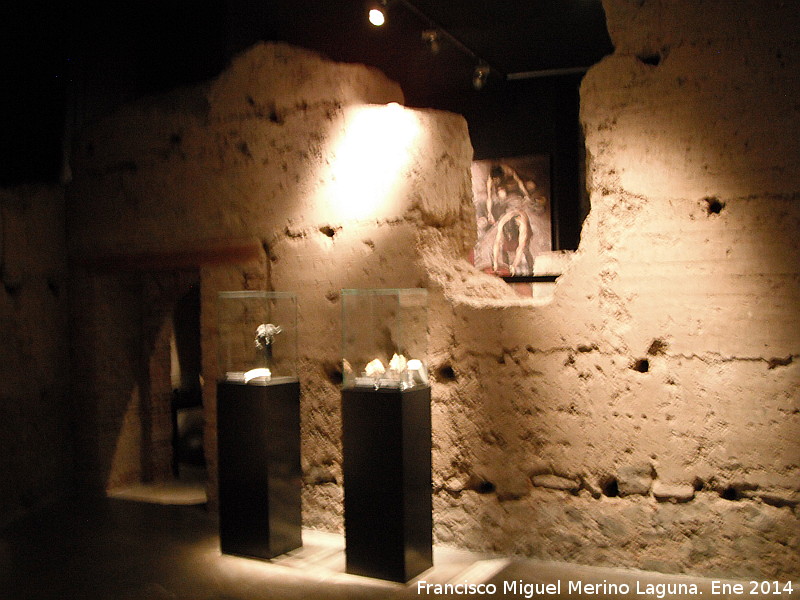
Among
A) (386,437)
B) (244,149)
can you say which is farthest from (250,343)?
(244,149)

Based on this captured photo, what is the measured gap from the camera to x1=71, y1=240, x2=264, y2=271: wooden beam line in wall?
582 cm

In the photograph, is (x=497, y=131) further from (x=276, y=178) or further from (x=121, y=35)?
(x=121, y=35)

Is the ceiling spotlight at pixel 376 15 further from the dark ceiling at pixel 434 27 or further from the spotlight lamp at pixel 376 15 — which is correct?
the dark ceiling at pixel 434 27

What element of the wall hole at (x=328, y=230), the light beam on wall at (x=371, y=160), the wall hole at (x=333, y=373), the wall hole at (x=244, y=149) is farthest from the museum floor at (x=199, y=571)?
the wall hole at (x=244, y=149)

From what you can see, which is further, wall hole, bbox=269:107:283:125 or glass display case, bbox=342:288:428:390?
wall hole, bbox=269:107:283:125

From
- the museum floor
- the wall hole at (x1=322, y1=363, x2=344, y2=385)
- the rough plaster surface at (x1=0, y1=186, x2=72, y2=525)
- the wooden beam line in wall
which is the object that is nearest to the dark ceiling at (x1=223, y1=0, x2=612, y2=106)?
the wooden beam line in wall

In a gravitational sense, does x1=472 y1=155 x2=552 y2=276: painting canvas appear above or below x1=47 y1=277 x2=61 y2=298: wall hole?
above

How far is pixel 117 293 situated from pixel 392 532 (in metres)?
3.73

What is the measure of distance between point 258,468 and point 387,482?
3.00 feet

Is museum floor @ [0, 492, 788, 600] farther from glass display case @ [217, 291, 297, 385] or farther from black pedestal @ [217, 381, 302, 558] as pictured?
glass display case @ [217, 291, 297, 385]

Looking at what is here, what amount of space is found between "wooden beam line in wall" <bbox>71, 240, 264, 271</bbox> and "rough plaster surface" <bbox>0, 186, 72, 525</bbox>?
0.34m

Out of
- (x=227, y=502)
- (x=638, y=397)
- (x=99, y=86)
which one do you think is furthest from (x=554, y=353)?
A: (x=99, y=86)

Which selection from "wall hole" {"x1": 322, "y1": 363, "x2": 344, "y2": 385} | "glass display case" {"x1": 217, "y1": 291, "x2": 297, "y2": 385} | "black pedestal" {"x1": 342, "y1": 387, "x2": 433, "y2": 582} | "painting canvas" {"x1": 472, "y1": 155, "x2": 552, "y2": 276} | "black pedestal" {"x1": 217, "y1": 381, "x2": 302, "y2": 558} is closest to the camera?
"black pedestal" {"x1": 342, "y1": 387, "x2": 433, "y2": 582}

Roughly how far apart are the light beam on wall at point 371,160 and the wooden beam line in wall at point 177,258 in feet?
2.62
